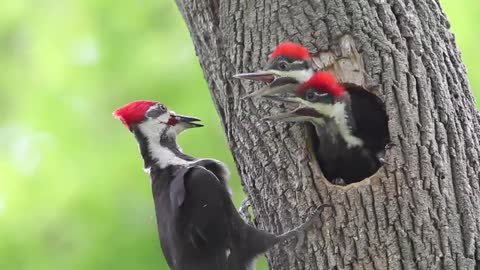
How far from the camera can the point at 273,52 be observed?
3305mm

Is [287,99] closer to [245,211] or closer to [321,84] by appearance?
[321,84]

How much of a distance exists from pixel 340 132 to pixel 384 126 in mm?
168

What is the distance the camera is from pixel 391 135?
320cm

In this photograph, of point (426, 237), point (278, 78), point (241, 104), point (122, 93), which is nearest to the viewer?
point (426, 237)

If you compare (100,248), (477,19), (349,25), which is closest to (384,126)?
(349,25)

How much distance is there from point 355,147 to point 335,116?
0.63 ft

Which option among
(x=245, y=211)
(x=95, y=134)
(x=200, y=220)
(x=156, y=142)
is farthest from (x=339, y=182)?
(x=95, y=134)

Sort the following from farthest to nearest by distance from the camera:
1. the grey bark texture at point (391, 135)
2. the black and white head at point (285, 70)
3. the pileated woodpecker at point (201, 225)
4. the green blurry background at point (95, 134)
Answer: the green blurry background at point (95, 134) → the pileated woodpecker at point (201, 225) → the black and white head at point (285, 70) → the grey bark texture at point (391, 135)

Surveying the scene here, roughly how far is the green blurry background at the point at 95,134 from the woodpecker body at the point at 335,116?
5.50 ft

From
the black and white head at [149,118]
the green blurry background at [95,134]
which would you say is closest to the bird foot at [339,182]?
the black and white head at [149,118]

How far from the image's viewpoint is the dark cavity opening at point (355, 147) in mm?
3369

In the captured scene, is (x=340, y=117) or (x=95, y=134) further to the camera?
(x=95, y=134)

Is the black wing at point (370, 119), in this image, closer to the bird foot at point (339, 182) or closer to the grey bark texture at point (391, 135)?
the grey bark texture at point (391, 135)

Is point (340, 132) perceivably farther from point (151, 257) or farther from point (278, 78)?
point (151, 257)
